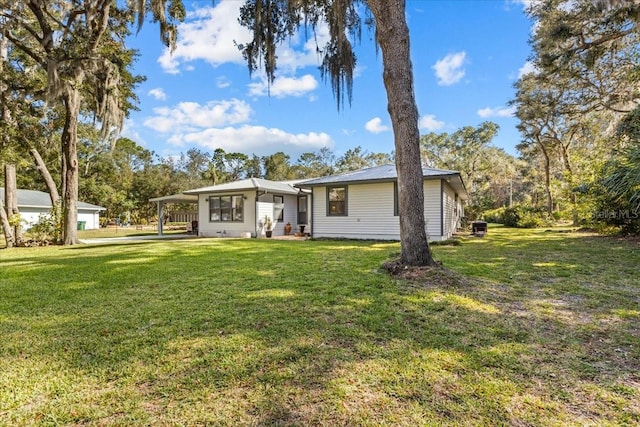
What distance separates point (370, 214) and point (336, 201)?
145 cm

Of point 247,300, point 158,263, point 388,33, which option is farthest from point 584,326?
point 158,263

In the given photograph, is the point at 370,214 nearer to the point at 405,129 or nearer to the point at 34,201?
the point at 405,129

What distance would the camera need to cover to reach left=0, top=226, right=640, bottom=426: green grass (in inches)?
70.9

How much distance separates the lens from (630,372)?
215 centimetres

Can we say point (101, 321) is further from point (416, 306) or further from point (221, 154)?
point (221, 154)

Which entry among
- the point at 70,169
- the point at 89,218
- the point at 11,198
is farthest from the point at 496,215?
the point at 89,218

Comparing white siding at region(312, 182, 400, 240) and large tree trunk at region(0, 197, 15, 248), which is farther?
white siding at region(312, 182, 400, 240)

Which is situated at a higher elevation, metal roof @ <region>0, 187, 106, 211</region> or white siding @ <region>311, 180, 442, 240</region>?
metal roof @ <region>0, 187, 106, 211</region>

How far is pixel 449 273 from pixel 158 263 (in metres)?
Answer: 5.45

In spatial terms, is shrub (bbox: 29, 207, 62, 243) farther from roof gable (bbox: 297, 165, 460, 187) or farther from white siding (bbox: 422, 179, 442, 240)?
white siding (bbox: 422, 179, 442, 240)

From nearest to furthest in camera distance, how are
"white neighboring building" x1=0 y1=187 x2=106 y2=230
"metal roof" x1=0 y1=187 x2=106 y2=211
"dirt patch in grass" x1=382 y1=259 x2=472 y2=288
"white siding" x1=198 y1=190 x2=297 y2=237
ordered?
1. "dirt patch in grass" x1=382 y1=259 x2=472 y2=288
2. "white siding" x1=198 y1=190 x2=297 y2=237
3. "white neighboring building" x1=0 y1=187 x2=106 y2=230
4. "metal roof" x1=0 y1=187 x2=106 y2=211

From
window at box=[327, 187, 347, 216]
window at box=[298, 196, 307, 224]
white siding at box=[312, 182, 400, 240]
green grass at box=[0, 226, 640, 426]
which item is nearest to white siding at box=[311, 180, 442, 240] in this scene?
white siding at box=[312, 182, 400, 240]

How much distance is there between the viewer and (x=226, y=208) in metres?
15.3

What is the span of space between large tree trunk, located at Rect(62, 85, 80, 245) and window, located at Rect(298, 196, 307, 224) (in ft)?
29.5
